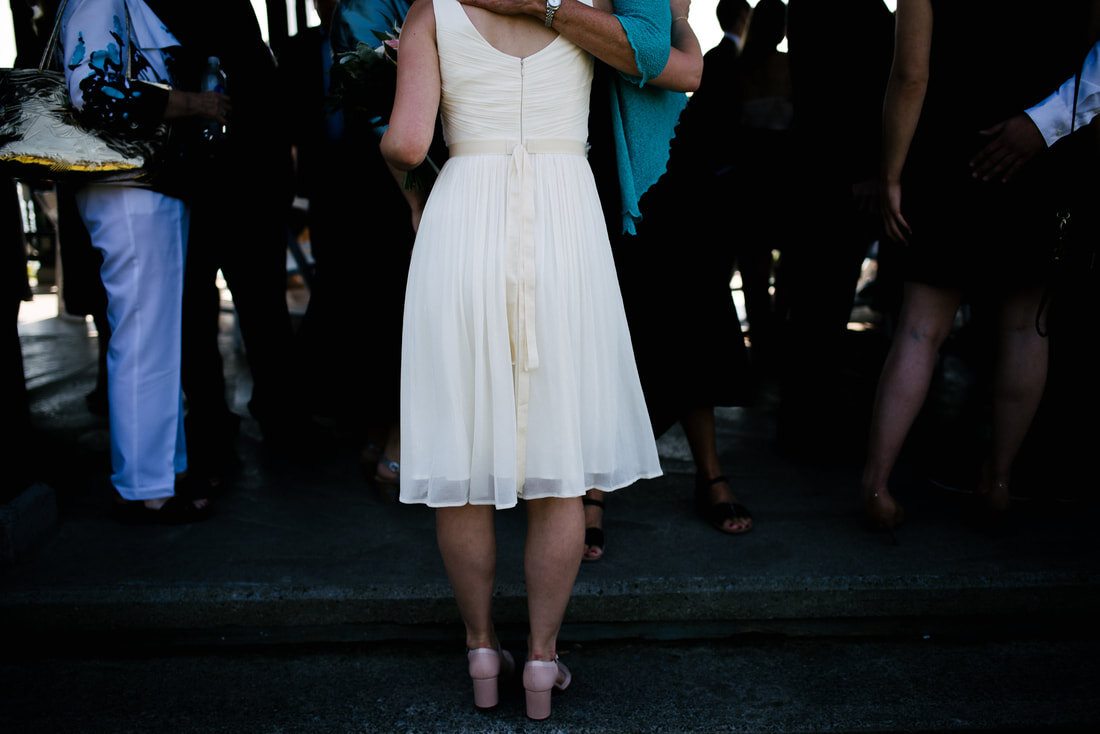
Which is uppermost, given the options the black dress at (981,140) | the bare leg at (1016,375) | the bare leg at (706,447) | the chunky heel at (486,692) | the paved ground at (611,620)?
the black dress at (981,140)

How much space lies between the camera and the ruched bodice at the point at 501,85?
1.76 m

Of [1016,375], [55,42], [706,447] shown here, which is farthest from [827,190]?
[55,42]

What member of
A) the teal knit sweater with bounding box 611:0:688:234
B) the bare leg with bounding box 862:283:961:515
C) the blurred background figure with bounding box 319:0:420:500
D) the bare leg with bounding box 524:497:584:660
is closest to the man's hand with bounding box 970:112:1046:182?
the bare leg with bounding box 862:283:961:515

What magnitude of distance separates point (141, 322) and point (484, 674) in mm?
1712

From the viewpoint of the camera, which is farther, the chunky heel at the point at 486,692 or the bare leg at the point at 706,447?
the bare leg at the point at 706,447

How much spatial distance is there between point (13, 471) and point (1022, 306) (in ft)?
10.9

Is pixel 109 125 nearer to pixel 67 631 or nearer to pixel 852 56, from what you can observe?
pixel 67 631

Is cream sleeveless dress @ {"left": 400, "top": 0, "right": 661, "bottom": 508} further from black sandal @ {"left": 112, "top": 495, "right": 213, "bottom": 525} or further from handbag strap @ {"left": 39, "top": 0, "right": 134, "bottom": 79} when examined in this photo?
black sandal @ {"left": 112, "top": 495, "right": 213, "bottom": 525}

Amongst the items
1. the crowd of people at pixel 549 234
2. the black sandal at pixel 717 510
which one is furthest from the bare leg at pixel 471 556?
the black sandal at pixel 717 510

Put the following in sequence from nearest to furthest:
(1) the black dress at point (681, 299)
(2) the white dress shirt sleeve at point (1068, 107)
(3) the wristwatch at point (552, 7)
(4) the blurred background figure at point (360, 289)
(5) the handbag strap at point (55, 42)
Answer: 1. (3) the wristwatch at point (552, 7)
2. (2) the white dress shirt sleeve at point (1068, 107)
3. (5) the handbag strap at point (55, 42)
4. (1) the black dress at point (681, 299)
5. (4) the blurred background figure at point (360, 289)

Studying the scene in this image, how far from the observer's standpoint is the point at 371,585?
99.1 inches

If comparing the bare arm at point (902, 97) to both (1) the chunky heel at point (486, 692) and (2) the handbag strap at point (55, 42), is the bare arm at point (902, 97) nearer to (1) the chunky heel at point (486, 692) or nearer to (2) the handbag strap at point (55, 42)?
(1) the chunky heel at point (486, 692)

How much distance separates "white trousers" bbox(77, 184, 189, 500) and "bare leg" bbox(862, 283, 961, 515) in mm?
2453

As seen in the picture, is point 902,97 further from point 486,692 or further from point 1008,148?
point 486,692
